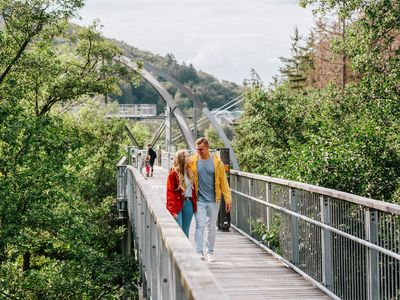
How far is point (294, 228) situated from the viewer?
33.4 ft

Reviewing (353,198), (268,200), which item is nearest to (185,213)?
(268,200)

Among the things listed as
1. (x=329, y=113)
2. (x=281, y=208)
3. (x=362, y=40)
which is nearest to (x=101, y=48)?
Result: (x=329, y=113)

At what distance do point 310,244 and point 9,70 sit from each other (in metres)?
17.3

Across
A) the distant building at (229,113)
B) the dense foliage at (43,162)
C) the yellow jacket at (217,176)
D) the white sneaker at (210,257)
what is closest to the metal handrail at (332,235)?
the yellow jacket at (217,176)

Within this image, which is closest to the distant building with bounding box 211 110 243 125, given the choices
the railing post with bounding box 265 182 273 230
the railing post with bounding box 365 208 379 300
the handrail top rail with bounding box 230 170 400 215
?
the railing post with bounding box 265 182 273 230

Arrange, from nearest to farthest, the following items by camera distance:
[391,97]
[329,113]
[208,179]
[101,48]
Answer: [208,179]
[391,97]
[329,113]
[101,48]

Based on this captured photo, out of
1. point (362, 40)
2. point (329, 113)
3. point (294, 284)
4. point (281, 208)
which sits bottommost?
point (294, 284)

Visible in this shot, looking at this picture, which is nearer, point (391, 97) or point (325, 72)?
point (391, 97)

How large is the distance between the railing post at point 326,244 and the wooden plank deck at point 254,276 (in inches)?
6.8

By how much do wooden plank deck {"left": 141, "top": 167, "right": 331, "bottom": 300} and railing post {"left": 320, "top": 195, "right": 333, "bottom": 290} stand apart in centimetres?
17

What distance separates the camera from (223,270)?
10047 millimetres

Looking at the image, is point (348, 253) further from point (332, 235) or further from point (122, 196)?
point (122, 196)

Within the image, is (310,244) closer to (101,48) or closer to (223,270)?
(223,270)

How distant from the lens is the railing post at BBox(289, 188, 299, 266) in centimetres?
1009
